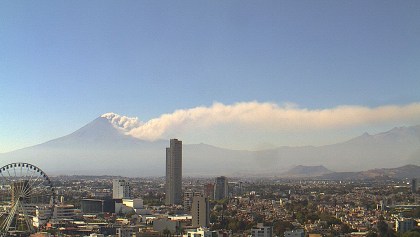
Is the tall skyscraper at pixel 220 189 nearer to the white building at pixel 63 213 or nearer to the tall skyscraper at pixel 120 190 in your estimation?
the tall skyscraper at pixel 120 190

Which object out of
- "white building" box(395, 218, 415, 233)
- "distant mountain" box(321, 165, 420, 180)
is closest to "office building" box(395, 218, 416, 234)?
"white building" box(395, 218, 415, 233)

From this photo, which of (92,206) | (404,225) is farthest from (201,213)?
(92,206)

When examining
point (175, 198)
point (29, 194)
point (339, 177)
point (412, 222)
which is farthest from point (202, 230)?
point (339, 177)

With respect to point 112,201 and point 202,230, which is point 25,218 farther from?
point 112,201

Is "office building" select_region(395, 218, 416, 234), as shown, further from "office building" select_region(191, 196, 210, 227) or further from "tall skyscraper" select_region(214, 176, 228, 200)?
"tall skyscraper" select_region(214, 176, 228, 200)

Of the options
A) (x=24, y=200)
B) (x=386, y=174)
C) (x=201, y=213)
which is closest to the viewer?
(x=24, y=200)

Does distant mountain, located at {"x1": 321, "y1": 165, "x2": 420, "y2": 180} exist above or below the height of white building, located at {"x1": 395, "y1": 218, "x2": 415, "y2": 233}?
above

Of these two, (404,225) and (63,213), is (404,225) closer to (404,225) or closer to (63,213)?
(404,225)
